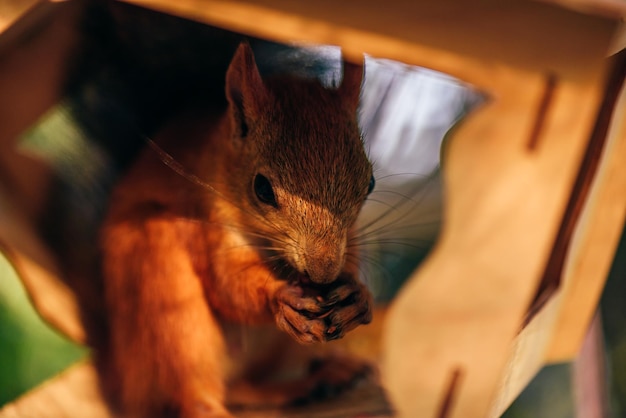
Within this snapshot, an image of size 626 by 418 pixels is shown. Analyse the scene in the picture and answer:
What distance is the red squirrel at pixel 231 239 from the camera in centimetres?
56

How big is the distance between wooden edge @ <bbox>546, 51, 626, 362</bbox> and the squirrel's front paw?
32 centimetres

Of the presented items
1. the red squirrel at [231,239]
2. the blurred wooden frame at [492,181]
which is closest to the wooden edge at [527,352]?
the blurred wooden frame at [492,181]

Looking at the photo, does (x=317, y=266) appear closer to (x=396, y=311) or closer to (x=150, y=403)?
(x=396, y=311)

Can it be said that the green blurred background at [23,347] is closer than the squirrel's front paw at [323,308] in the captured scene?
No

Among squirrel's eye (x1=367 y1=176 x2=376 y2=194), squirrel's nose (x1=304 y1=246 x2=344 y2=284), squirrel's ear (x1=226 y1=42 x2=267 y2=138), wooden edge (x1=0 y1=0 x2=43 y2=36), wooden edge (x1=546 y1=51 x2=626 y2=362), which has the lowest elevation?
wooden edge (x1=546 y1=51 x2=626 y2=362)

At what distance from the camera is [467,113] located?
2.10 ft

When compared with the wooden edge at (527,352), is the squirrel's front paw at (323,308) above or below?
above

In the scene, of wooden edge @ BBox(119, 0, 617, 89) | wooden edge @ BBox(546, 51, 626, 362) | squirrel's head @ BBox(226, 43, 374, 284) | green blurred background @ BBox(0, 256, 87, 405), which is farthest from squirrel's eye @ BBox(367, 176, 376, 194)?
A: green blurred background @ BBox(0, 256, 87, 405)

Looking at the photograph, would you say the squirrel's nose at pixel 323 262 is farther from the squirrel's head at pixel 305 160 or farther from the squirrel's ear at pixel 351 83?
the squirrel's ear at pixel 351 83

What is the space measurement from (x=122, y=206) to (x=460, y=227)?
44 centimetres

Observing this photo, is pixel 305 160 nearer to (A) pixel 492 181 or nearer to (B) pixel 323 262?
(B) pixel 323 262

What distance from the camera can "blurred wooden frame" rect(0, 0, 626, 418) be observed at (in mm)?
579

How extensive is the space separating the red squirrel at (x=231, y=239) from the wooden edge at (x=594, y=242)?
30 cm

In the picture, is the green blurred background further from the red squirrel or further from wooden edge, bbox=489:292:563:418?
wooden edge, bbox=489:292:563:418
